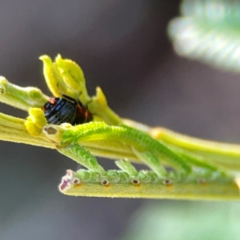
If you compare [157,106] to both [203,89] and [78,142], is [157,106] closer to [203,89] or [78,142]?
[203,89]

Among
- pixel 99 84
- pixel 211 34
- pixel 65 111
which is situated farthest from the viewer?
pixel 99 84

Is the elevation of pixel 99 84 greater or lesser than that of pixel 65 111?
lesser

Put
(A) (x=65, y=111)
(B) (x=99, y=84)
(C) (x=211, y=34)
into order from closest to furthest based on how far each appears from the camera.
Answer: (A) (x=65, y=111) < (C) (x=211, y=34) < (B) (x=99, y=84)

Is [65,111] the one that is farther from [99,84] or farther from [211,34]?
[99,84]

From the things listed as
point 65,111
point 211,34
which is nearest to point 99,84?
point 211,34

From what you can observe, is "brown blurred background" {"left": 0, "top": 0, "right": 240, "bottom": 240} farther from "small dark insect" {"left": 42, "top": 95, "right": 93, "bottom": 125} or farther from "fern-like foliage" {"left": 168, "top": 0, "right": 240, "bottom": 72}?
"small dark insect" {"left": 42, "top": 95, "right": 93, "bottom": 125}

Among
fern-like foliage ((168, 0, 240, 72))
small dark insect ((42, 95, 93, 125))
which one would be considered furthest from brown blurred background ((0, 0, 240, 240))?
small dark insect ((42, 95, 93, 125))

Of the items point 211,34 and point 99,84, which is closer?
point 211,34

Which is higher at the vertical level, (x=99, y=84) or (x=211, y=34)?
(x=211, y=34)

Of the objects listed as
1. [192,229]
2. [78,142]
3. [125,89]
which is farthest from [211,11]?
[125,89]
